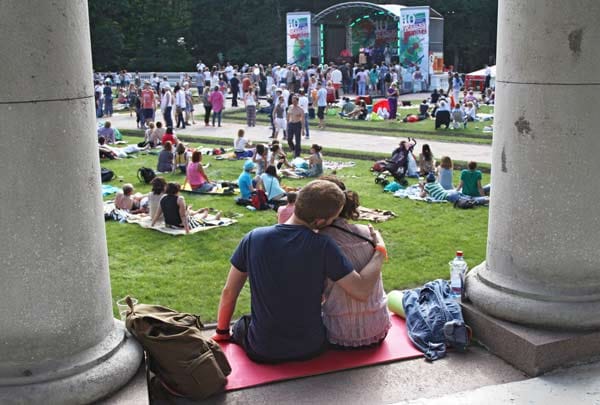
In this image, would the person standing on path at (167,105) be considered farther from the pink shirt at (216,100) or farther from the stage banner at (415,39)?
the stage banner at (415,39)

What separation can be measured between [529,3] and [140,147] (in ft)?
58.8

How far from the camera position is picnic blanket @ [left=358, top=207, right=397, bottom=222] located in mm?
13406

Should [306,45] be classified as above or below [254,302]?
above

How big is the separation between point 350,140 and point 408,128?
13.3 ft

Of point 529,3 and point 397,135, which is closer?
point 529,3

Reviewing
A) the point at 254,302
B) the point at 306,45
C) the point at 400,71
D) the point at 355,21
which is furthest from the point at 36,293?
the point at 355,21

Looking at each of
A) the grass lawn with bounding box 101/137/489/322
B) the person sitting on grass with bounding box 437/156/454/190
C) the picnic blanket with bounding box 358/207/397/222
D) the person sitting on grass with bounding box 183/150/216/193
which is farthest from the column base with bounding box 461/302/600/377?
the person sitting on grass with bounding box 183/150/216/193

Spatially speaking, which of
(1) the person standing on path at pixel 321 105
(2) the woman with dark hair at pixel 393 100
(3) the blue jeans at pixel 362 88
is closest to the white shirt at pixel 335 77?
(3) the blue jeans at pixel 362 88

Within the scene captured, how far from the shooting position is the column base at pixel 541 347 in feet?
18.3

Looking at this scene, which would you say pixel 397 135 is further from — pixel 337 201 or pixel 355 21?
pixel 355 21

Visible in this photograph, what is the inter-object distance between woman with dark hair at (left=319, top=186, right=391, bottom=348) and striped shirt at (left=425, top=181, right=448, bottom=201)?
9144mm

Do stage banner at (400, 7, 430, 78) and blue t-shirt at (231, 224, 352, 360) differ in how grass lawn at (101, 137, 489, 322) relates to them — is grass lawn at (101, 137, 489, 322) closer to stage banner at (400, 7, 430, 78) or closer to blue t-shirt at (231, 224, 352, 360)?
blue t-shirt at (231, 224, 352, 360)

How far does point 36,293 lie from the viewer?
457cm

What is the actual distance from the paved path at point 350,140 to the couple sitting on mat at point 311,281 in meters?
13.8
